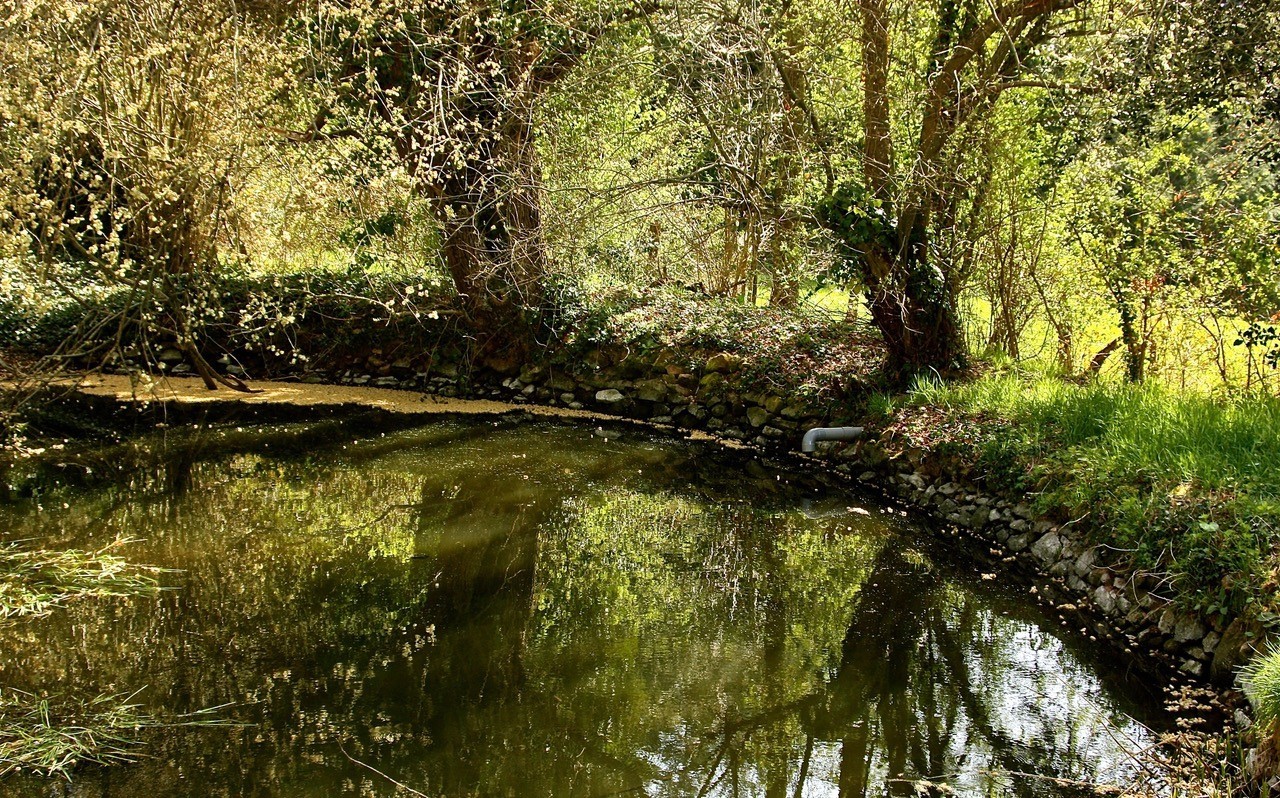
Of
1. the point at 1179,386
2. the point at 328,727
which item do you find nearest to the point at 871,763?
the point at 328,727

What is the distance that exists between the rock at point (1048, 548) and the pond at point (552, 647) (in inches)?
14.0

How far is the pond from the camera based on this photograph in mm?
3604

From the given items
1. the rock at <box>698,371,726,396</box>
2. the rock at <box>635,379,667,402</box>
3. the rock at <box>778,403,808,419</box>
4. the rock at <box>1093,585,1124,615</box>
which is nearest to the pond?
the rock at <box>1093,585,1124,615</box>

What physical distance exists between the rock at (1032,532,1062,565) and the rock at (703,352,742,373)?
3.85 m

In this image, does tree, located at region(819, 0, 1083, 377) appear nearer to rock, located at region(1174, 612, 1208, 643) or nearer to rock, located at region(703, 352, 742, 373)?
rock, located at region(703, 352, 742, 373)

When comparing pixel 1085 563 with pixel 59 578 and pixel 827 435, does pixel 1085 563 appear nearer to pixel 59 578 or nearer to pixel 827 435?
pixel 827 435

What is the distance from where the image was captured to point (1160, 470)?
508cm

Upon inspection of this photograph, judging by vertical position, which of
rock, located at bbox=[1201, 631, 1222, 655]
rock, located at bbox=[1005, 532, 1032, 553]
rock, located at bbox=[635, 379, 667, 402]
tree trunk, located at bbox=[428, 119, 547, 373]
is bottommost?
rock, located at bbox=[1201, 631, 1222, 655]

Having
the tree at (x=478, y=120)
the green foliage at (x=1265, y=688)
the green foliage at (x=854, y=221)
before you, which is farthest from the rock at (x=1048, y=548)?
the tree at (x=478, y=120)

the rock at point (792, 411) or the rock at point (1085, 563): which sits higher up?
the rock at point (792, 411)

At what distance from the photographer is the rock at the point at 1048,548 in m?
5.53

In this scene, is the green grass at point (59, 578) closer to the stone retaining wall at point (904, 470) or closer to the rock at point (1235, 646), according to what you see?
the stone retaining wall at point (904, 470)

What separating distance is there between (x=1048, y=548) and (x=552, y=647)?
309 centimetres

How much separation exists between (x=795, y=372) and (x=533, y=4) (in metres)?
4.17
